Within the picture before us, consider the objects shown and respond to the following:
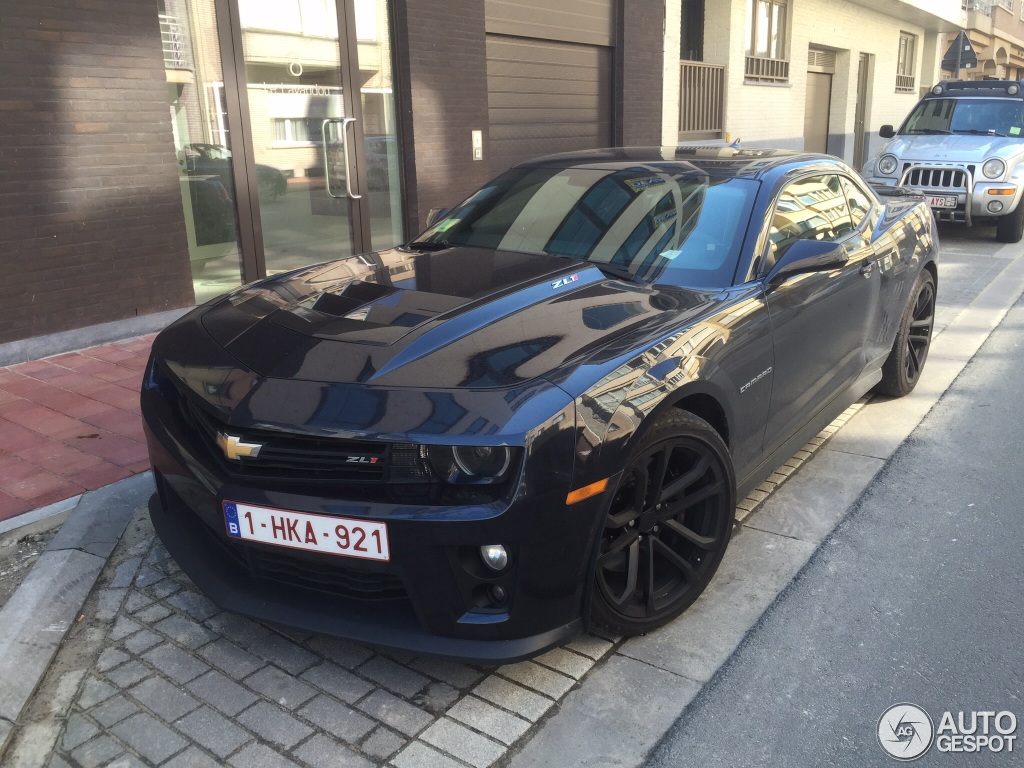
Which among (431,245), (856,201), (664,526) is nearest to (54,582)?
(431,245)

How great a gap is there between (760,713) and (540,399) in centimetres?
110

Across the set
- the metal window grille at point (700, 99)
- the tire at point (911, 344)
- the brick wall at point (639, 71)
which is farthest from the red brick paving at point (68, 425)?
the metal window grille at point (700, 99)

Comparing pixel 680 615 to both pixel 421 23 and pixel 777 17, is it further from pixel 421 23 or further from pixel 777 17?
pixel 777 17

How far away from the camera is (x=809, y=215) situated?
3.97 meters

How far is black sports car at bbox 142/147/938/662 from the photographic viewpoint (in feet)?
7.67

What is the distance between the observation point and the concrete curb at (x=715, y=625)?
7.86ft

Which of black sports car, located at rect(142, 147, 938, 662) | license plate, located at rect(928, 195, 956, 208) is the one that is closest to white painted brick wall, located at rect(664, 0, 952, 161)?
license plate, located at rect(928, 195, 956, 208)

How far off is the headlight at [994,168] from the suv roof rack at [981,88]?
5.63 feet

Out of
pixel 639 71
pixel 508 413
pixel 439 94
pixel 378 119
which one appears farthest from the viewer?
pixel 639 71

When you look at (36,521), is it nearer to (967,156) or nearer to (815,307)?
(815,307)

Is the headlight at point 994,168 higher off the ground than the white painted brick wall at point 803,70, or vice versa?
the white painted brick wall at point 803,70

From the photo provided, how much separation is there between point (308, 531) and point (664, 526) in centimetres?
113

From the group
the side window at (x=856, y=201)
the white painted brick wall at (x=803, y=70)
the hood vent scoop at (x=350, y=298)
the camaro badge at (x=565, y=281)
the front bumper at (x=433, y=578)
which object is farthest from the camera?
the white painted brick wall at (x=803, y=70)

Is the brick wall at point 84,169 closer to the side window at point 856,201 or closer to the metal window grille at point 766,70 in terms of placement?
the side window at point 856,201
